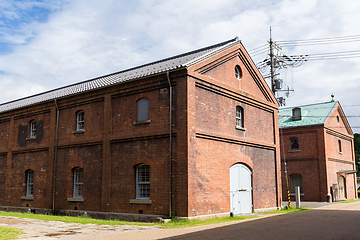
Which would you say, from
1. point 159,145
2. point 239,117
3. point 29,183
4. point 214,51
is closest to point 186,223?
point 159,145

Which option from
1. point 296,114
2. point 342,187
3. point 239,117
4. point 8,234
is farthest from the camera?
point 296,114

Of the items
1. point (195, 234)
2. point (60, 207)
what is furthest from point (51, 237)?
point (60, 207)

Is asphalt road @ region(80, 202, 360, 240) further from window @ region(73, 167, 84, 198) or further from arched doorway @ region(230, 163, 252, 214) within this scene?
window @ region(73, 167, 84, 198)

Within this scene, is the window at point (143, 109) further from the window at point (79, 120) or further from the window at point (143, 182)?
the window at point (79, 120)

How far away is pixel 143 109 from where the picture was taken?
17703mm

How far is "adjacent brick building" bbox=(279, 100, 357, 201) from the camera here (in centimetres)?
2981

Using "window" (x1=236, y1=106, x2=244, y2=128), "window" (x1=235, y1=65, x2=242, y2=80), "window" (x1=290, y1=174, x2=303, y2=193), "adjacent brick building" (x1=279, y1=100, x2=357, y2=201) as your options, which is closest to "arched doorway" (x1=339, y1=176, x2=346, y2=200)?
"adjacent brick building" (x1=279, y1=100, x2=357, y2=201)

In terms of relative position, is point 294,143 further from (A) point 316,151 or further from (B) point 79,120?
(B) point 79,120

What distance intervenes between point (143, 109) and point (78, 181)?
6.35 metres

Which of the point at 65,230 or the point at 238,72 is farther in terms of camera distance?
the point at 238,72

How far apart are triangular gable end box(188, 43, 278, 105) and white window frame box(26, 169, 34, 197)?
1396 cm

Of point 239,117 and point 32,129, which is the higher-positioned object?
point 239,117

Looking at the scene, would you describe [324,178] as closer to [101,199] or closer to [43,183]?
[101,199]

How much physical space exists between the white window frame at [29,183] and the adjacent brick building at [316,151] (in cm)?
1918
